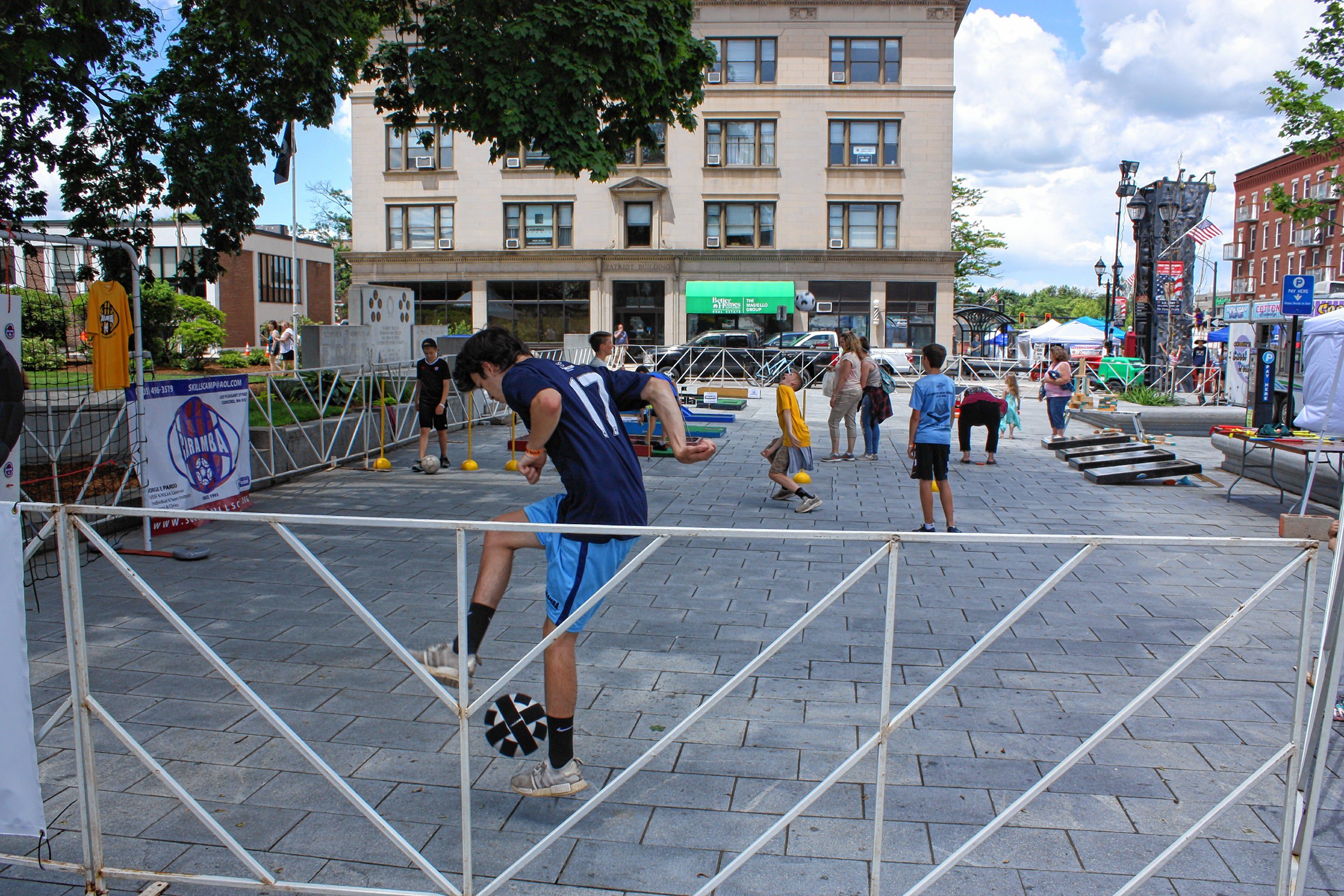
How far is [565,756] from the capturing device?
3.70 meters

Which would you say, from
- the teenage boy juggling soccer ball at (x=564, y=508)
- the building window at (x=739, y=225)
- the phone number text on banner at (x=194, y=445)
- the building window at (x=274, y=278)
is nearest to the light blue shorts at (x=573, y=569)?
the teenage boy juggling soccer ball at (x=564, y=508)

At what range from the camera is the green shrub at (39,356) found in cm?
1502

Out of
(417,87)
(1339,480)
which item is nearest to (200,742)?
(417,87)

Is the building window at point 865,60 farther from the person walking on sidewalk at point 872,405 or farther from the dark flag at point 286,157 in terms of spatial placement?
the dark flag at point 286,157

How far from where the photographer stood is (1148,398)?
69.5ft

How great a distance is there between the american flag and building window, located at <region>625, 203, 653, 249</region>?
22.1 meters

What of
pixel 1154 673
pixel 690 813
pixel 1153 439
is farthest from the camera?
pixel 1153 439

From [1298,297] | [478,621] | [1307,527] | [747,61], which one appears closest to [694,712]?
[478,621]

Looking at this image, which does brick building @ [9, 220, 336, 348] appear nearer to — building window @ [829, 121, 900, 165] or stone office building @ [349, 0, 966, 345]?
stone office building @ [349, 0, 966, 345]

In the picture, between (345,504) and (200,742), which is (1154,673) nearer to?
(200,742)

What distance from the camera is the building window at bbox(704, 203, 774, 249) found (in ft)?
138

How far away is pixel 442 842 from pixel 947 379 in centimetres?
659

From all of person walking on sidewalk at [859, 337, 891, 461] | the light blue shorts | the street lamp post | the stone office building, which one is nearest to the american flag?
the street lamp post

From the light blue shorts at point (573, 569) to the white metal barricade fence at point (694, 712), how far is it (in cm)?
40
